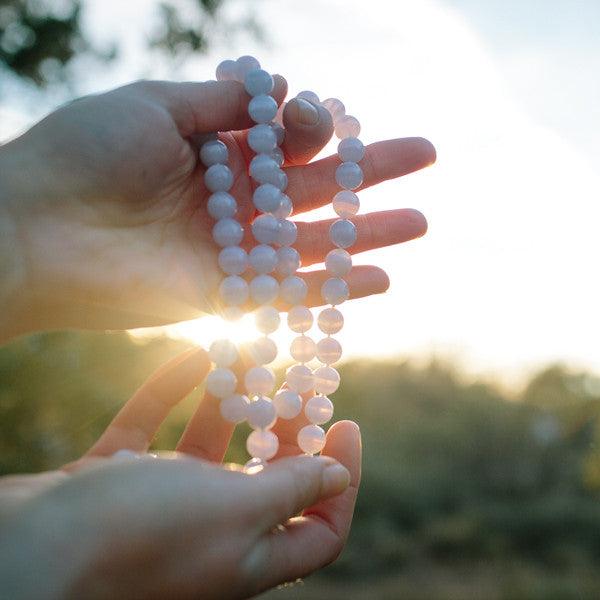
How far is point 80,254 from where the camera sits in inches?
A: 69.5

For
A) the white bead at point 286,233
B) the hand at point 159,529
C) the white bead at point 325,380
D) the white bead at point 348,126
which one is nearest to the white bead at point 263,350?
the white bead at point 325,380

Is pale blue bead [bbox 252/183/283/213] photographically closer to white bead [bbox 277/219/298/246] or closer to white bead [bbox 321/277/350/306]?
white bead [bbox 277/219/298/246]

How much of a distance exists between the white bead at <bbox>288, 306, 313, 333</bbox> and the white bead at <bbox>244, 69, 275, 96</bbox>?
0.52m

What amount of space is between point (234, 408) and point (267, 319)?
0.22 m

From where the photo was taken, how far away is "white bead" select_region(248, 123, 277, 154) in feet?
5.97

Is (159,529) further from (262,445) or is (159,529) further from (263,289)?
(263,289)

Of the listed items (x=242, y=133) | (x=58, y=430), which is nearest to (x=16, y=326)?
(x=242, y=133)

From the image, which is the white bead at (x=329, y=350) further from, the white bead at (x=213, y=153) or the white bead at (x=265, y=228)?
the white bead at (x=213, y=153)

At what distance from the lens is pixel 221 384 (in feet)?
5.65

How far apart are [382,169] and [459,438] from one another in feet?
20.1

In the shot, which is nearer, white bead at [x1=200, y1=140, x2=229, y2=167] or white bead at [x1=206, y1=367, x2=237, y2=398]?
white bead at [x1=206, y1=367, x2=237, y2=398]

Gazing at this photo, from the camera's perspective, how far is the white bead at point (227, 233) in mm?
1803

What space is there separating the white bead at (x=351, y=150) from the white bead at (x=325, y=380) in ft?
1.75

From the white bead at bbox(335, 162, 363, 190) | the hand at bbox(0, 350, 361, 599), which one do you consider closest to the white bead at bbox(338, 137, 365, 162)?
the white bead at bbox(335, 162, 363, 190)
